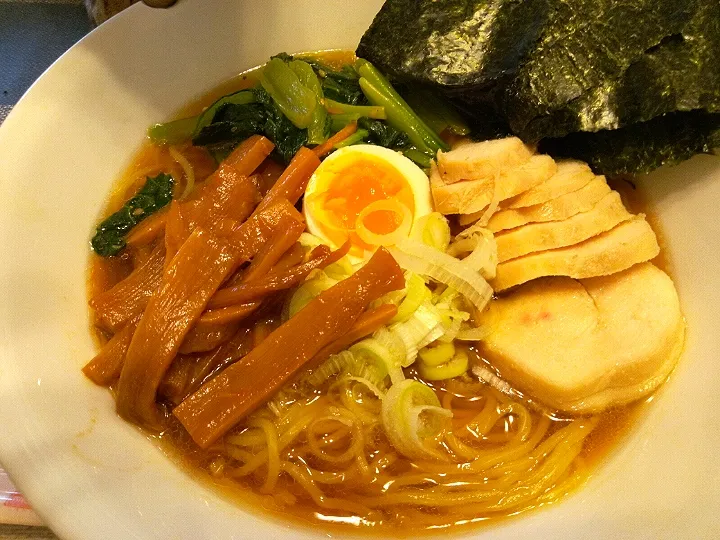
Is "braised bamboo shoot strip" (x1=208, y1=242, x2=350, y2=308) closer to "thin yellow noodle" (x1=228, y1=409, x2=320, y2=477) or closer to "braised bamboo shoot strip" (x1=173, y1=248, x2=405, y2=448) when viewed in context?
"braised bamboo shoot strip" (x1=173, y1=248, x2=405, y2=448)

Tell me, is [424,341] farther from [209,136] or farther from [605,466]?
[209,136]

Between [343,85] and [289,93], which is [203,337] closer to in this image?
[289,93]

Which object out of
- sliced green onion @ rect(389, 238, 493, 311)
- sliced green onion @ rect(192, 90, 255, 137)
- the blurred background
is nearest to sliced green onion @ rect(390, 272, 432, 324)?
sliced green onion @ rect(389, 238, 493, 311)

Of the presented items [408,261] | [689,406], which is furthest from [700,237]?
[408,261]

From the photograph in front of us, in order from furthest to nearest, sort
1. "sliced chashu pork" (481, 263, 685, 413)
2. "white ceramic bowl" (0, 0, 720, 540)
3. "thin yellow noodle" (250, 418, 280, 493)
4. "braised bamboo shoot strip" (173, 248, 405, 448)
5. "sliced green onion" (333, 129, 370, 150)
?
"sliced green onion" (333, 129, 370, 150) → "sliced chashu pork" (481, 263, 685, 413) → "thin yellow noodle" (250, 418, 280, 493) → "braised bamboo shoot strip" (173, 248, 405, 448) → "white ceramic bowl" (0, 0, 720, 540)

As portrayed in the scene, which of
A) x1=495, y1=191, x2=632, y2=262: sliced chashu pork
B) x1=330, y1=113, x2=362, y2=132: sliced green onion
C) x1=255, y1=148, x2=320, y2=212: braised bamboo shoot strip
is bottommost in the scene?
x1=495, y1=191, x2=632, y2=262: sliced chashu pork

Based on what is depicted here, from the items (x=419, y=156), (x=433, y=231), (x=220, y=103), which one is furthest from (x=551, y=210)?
(x=220, y=103)

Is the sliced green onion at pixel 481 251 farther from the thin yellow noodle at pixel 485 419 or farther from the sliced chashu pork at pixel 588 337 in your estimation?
the thin yellow noodle at pixel 485 419
